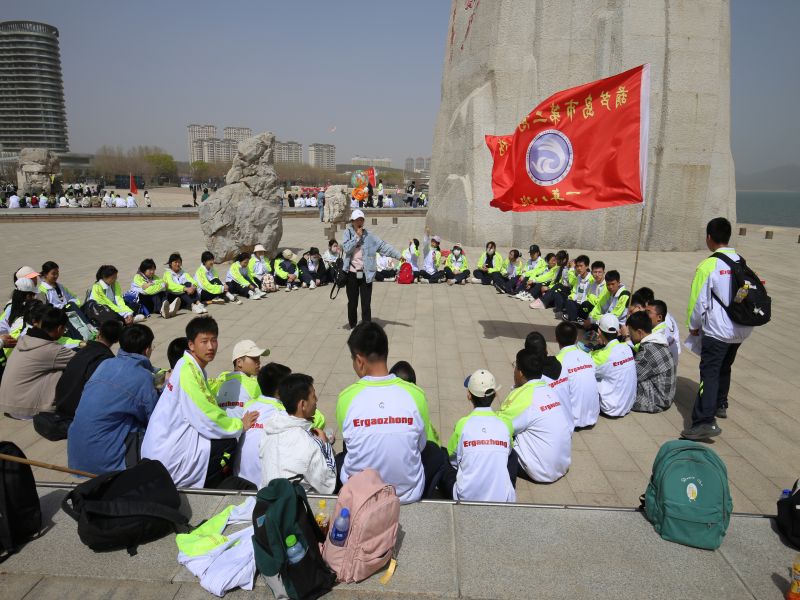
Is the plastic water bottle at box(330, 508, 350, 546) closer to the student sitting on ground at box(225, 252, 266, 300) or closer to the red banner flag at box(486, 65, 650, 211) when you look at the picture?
the red banner flag at box(486, 65, 650, 211)

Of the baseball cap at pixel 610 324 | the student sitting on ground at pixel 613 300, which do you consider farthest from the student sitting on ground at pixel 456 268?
the baseball cap at pixel 610 324

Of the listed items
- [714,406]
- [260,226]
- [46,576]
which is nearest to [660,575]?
[714,406]

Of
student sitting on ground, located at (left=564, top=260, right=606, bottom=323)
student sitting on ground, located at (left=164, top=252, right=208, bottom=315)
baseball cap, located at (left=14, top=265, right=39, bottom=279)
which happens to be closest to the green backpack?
student sitting on ground, located at (left=564, top=260, right=606, bottom=323)

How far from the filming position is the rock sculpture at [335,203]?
65.9ft

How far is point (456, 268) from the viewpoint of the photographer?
38.5ft

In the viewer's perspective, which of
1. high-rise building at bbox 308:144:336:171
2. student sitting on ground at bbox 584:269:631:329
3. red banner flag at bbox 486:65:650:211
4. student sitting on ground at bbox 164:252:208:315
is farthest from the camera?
high-rise building at bbox 308:144:336:171

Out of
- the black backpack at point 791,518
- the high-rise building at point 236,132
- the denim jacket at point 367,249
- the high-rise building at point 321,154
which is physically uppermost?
the high-rise building at point 236,132

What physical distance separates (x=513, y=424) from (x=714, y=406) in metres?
2.23

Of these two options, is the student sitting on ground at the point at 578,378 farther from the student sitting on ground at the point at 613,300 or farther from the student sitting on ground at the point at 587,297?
the student sitting on ground at the point at 587,297

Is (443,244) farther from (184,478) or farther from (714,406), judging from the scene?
(184,478)

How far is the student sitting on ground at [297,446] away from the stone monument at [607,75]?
43.8 feet

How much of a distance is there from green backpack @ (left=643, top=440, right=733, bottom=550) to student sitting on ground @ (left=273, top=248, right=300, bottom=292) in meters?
→ 9.04

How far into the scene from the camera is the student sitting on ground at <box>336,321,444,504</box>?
122 inches

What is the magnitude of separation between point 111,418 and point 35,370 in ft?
6.17
